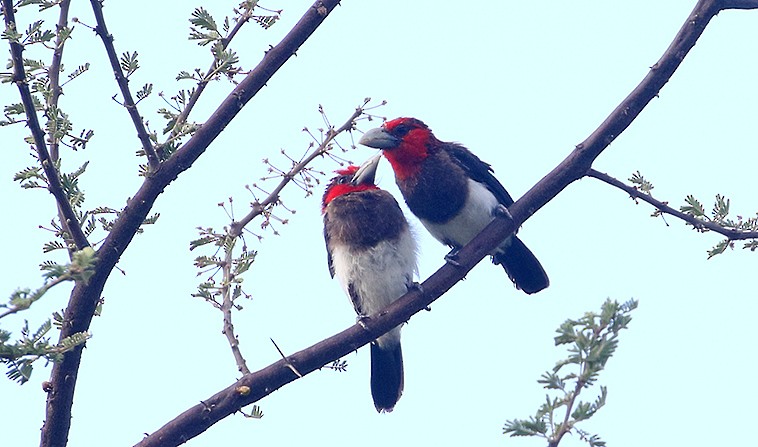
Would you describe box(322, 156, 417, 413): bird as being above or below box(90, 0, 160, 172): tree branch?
above

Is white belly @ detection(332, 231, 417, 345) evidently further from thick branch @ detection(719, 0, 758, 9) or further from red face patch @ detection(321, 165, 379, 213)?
thick branch @ detection(719, 0, 758, 9)

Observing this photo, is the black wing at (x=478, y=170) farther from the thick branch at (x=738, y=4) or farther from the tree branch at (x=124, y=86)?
the tree branch at (x=124, y=86)

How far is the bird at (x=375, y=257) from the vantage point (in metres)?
5.86

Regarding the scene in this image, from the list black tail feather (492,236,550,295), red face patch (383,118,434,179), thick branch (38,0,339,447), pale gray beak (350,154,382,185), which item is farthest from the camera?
pale gray beak (350,154,382,185)

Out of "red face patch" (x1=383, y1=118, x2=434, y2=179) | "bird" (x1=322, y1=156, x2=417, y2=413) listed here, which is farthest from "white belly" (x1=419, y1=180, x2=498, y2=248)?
"red face patch" (x1=383, y1=118, x2=434, y2=179)

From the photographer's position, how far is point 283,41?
13.1 ft

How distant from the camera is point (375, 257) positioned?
19.2 ft

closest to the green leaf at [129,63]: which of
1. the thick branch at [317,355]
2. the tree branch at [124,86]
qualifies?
the tree branch at [124,86]

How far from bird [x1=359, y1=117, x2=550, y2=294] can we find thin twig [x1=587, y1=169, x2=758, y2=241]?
156cm

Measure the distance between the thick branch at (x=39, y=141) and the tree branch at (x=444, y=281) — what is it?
831 millimetres

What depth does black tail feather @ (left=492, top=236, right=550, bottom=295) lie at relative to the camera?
6.25 metres

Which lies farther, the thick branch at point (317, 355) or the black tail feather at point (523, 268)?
the black tail feather at point (523, 268)

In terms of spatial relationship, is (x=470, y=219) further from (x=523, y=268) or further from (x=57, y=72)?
(x=57, y=72)

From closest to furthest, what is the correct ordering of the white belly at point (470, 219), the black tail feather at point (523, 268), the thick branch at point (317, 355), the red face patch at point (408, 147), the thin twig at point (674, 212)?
1. the thick branch at point (317, 355)
2. the thin twig at point (674, 212)
3. the white belly at point (470, 219)
4. the red face patch at point (408, 147)
5. the black tail feather at point (523, 268)
